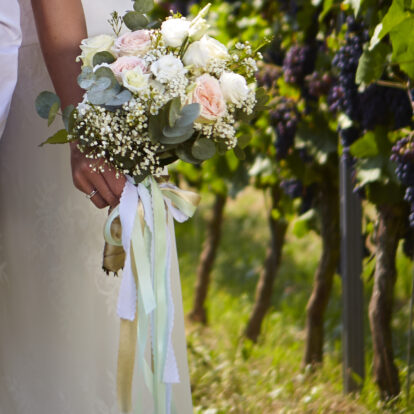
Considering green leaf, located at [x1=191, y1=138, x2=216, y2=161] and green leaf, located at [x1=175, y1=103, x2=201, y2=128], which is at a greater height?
green leaf, located at [x1=175, y1=103, x2=201, y2=128]

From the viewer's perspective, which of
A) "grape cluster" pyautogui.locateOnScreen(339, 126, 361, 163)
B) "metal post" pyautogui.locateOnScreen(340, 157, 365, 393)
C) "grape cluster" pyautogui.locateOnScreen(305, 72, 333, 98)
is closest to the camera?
"grape cluster" pyautogui.locateOnScreen(339, 126, 361, 163)

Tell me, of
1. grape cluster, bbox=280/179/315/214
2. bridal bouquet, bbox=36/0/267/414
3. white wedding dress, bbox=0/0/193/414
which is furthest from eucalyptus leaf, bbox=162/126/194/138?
grape cluster, bbox=280/179/315/214

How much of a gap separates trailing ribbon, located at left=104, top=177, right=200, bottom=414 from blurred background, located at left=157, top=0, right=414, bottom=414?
330 mm

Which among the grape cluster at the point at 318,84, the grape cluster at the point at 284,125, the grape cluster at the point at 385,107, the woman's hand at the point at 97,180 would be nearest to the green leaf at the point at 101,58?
the woman's hand at the point at 97,180

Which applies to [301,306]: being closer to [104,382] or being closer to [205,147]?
[104,382]

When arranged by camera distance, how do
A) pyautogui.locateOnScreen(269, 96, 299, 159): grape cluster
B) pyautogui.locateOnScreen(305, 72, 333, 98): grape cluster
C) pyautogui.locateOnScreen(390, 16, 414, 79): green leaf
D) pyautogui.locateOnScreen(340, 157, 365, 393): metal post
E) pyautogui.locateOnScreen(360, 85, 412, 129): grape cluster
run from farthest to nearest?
pyautogui.locateOnScreen(269, 96, 299, 159): grape cluster → pyautogui.locateOnScreen(305, 72, 333, 98): grape cluster → pyautogui.locateOnScreen(340, 157, 365, 393): metal post → pyautogui.locateOnScreen(360, 85, 412, 129): grape cluster → pyautogui.locateOnScreen(390, 16, 414, 79): green leaf

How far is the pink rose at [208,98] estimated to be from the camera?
5.60 feet

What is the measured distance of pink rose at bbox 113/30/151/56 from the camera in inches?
70.2

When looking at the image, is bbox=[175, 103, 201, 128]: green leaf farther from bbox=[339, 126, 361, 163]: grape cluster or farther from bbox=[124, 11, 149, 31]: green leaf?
bbox=[339, 126, 361, 163]: grape cluster

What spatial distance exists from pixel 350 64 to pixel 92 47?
3.77 feet

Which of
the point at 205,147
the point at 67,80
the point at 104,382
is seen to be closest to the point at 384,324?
the point at 104,382

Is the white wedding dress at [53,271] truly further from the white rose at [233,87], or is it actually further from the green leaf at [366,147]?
the green leaf at [366,147]

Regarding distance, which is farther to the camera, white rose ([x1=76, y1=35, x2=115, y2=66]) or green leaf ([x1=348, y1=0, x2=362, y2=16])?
green leaf ([x1=348, y1=0, x2=362, y2=16])

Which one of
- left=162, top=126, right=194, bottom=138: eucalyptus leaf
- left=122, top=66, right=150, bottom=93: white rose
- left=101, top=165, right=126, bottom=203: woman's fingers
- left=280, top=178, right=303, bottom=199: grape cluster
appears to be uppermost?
left=122, top=66, right=150, bottom=93: white rose
